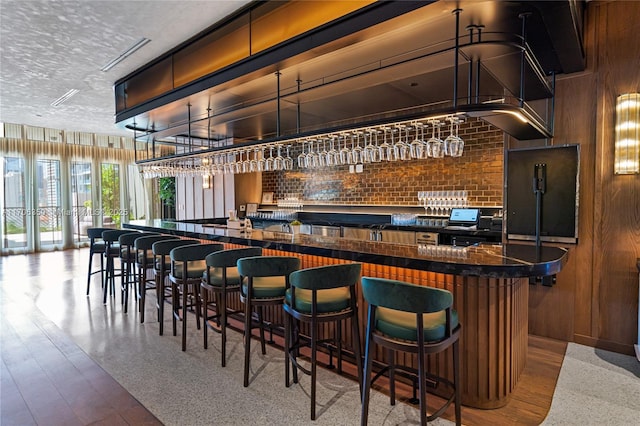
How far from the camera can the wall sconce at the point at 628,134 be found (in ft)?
11.6

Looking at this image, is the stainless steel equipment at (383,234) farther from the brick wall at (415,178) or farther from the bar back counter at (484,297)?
the bar back counter at (484,297)

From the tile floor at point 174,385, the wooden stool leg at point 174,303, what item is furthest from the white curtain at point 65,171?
the wooden stool leg at point 174,303

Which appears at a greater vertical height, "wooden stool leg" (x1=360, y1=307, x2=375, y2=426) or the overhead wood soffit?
the overhead wood soffit

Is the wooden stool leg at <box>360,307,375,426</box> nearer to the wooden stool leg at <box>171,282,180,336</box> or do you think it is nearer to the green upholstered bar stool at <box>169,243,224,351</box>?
the green upholstered bar stool at <box>169,243,224,351</box>

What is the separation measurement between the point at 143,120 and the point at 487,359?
6.07 metres

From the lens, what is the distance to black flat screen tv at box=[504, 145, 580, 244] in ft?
12.9

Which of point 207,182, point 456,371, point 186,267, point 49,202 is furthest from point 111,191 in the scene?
point 456,371

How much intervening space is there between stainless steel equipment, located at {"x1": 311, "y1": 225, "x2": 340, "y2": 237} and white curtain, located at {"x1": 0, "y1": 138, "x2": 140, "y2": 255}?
7.86 m

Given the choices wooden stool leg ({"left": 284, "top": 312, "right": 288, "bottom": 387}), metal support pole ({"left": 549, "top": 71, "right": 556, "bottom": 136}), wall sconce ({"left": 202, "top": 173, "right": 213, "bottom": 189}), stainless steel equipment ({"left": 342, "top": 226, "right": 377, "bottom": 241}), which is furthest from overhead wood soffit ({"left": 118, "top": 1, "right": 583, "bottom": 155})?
wall sconce ({"left": 202, "top": 173, "right": 213, "bottom": 189})

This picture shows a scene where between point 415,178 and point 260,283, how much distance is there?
13.6ft

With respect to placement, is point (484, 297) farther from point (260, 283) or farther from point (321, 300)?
point (260, 283)

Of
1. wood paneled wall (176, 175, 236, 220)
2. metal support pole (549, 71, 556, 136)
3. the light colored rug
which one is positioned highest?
metal support pole (549, 71, 556, 136)

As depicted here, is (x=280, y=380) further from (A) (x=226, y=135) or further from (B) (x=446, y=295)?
(A) (x=226, y=135)

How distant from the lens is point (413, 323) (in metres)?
2.23
